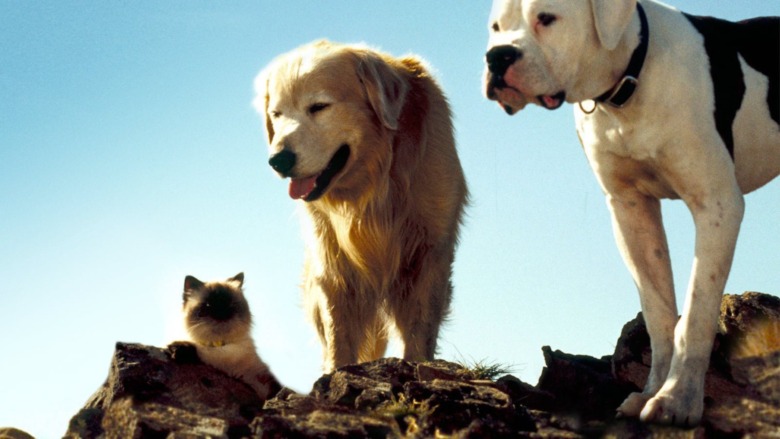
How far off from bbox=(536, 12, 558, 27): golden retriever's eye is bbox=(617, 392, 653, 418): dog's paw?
210cm

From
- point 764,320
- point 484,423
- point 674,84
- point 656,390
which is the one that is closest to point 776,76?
point 674,84

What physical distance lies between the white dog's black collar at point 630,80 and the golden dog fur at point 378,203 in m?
2.48

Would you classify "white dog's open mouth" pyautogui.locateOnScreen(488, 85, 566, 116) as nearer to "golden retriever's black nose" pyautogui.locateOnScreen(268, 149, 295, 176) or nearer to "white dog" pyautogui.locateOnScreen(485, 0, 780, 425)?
"white dog" pyautogui.locateOnScreen(485, 0, 780, 425)

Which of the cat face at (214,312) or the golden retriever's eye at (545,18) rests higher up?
the golden retriever's eye at (545,18)

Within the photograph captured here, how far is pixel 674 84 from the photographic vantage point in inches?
234

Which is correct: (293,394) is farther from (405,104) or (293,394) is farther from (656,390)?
(405,104)

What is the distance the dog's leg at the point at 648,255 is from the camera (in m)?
6.25

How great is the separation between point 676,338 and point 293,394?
214 cm

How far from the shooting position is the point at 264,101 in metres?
8.57

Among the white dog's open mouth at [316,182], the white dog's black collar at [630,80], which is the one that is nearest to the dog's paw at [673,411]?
the white dog's black collar at [630,80]

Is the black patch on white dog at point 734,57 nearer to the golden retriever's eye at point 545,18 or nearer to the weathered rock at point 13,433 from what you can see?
the golden retriever's eye at point 545,18

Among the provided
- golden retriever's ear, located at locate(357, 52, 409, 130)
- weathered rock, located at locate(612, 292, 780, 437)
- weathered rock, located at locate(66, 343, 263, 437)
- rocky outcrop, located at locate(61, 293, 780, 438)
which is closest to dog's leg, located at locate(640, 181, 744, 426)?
rocky outcrop, located at locate(61, 293, 780, 438)

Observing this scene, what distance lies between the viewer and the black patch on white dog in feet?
19.9

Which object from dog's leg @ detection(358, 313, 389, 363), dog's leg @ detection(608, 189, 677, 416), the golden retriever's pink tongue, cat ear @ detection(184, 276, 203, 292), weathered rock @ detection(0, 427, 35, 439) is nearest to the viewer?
dog's leg @ detection(608, 189, 677, 416)
